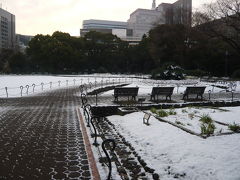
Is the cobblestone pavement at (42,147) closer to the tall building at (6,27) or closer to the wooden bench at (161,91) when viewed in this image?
the wooden bench at (161,91)

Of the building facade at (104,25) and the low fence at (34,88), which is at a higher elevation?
the building facade at (104,25)

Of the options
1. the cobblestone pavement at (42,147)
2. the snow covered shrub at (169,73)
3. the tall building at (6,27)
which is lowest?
the cobblestone pavement at (42,147)

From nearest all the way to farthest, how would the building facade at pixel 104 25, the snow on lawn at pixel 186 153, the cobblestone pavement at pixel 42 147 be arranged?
the snow on lawn at pixel 186 153 < the cobblestone pavement at pixel 42 147 < the building facade at pixel 104 25

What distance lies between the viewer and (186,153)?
19.0ft

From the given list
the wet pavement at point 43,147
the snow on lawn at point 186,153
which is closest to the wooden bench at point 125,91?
the wet pavement at point 43,147

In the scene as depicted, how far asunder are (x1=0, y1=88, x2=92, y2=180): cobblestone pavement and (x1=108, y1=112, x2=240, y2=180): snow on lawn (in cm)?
146

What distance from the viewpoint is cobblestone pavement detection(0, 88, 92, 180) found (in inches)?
224

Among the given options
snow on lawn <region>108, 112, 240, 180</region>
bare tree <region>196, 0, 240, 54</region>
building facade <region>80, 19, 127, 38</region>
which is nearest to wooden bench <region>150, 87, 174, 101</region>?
snow on lawn <region>108, 112, 240, 180</region>

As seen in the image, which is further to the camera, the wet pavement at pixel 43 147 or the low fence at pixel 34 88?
the low fence at pixel 34 88

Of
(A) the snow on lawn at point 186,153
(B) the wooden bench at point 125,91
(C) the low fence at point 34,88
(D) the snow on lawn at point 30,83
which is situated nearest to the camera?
(A) the snow on lawn at point 186,153

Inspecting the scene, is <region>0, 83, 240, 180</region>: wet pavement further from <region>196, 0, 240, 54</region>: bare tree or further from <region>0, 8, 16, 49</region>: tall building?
<region>0, 8, 16, 49</region>: tall building

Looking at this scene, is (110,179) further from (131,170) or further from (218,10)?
(218,10)

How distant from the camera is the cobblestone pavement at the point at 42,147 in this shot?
568cm

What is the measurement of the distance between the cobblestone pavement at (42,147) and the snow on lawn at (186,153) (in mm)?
1459
